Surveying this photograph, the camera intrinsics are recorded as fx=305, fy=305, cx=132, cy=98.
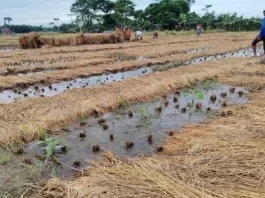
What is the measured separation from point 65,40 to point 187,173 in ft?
74.6

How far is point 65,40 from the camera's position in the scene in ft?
81.4

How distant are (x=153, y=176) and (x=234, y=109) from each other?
11.0 ft

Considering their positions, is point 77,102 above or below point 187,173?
above

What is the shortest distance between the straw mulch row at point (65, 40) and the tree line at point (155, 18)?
38.3 ft

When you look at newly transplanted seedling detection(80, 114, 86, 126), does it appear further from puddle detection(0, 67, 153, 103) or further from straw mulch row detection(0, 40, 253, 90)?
straw mulch row detection(0, 40, 253, 90)

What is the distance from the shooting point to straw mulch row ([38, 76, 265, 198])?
326cm

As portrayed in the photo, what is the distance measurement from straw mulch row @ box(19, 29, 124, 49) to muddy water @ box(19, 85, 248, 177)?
18.6 meters

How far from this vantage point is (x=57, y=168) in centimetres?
404

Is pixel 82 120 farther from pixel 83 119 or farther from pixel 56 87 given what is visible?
pixel 56 87

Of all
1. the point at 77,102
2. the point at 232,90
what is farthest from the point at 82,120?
the point at 232,90

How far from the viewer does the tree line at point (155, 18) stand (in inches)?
1682

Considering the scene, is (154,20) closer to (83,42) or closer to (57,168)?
(83,42)

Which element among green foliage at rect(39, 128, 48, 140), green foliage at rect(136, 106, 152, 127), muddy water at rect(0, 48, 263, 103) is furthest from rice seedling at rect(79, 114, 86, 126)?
muddy water at rect(0, 48, 263, 103)

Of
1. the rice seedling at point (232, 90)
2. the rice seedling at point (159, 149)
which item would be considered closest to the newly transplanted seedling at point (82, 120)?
the rice seedling at point (159, 149)
